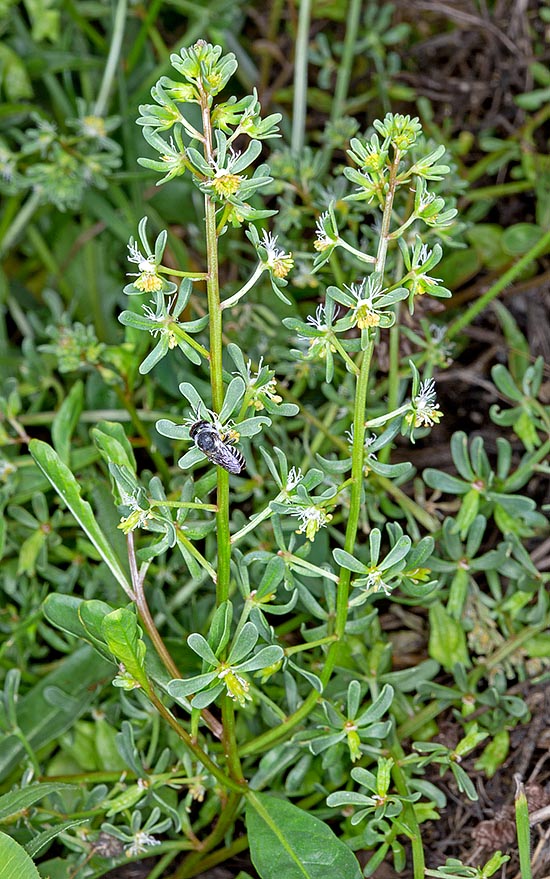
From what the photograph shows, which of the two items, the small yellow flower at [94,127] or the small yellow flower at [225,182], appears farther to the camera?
the small yellow flower at [94,127]

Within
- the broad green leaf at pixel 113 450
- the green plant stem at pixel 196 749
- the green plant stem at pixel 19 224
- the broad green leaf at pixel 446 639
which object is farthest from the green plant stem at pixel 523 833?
the green plant stem at pixel 19 224

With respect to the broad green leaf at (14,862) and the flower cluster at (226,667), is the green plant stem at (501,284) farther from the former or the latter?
the broad green leaf at (14,862)

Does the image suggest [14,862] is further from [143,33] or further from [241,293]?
[143,33]

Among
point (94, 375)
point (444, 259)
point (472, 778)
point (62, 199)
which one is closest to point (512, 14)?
point (444, 259)

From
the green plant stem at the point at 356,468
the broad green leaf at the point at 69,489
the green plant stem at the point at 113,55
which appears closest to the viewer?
the green plant stem at the point at 356,468

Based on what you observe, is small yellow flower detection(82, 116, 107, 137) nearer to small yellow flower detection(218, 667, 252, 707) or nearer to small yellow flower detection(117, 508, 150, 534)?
small yellow flower detection(117, 508, 150, 534)

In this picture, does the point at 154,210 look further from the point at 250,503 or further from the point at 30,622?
the point at 30,622
